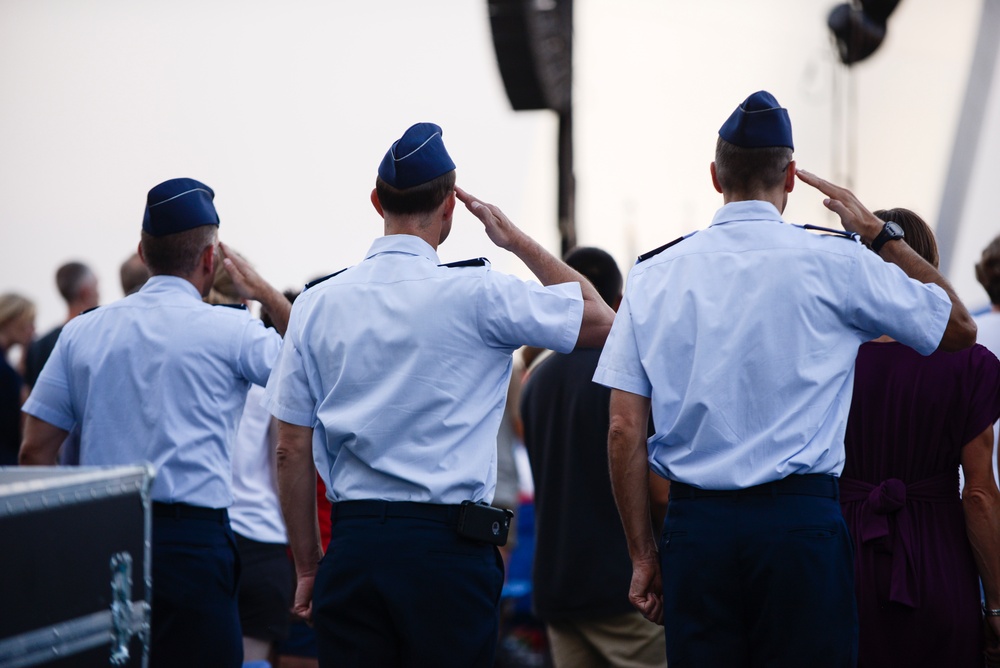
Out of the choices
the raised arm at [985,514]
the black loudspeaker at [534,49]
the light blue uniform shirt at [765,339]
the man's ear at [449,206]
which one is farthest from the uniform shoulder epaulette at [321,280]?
the black loudspeaker at [534,49]

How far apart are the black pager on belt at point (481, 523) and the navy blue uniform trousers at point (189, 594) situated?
0.85 metres

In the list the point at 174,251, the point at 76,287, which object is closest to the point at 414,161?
the point at 174,251

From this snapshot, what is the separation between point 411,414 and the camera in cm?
237

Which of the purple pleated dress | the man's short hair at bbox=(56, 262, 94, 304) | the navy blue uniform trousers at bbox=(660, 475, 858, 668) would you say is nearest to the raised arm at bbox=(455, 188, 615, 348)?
the navy blue uniform trousers at bbox=(660, 475, 858, 668)

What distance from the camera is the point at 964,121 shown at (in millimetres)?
7156

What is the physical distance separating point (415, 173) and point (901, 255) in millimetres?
1076

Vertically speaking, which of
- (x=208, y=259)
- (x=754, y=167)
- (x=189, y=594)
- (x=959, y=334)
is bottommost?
(x=189, y=594)

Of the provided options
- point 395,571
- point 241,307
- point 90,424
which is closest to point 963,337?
point 395,571

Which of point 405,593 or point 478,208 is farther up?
point 478,208

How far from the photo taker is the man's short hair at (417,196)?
8.21 ft

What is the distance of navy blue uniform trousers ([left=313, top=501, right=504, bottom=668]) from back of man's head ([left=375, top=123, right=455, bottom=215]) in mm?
653

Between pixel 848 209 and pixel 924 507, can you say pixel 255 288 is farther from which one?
pixel 924 507

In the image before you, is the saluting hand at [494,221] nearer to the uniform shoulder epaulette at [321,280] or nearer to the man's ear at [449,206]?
the man's ear at [449,206]

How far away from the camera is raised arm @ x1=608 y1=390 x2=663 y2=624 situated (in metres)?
2.51
